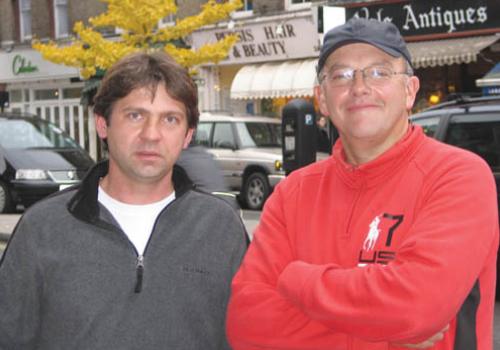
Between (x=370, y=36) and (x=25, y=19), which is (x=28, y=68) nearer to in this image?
(x=25, y=19)

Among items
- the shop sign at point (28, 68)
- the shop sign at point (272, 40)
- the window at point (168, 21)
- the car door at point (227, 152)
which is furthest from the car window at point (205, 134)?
the shop sign at point (28, 68)

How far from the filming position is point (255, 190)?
17.2 m

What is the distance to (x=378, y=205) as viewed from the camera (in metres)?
2.48

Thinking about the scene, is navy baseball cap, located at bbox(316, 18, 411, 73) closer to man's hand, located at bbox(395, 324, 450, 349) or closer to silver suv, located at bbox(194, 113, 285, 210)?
man's hand, located at bbox(395, 324, 450, 349)

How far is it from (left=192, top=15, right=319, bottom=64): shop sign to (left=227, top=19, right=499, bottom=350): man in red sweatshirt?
783 inches

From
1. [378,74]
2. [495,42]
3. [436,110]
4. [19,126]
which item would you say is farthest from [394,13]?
[378,74]

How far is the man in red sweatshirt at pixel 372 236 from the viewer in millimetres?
2309

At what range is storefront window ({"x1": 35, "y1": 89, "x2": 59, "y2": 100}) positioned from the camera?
3136 centimetres

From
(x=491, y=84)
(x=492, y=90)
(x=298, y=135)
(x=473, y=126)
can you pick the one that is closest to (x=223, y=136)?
(x=492, y=90)

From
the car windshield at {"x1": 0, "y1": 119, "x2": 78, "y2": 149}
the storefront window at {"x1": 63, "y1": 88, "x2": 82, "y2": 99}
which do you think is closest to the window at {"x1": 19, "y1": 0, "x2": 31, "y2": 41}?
the storefront window at {"x1": 63, "y1": 88, "x2": 82, "y2": 99}

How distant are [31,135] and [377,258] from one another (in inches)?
565

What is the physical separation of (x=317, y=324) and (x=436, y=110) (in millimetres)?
6707

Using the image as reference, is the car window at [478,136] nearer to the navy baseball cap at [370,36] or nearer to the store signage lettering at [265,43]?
the navy baseball cap at [370,36]

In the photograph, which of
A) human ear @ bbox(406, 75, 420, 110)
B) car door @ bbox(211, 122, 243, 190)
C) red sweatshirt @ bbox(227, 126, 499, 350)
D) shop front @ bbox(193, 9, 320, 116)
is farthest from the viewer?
shop front @ bbox(193, 9, 320, 116)
